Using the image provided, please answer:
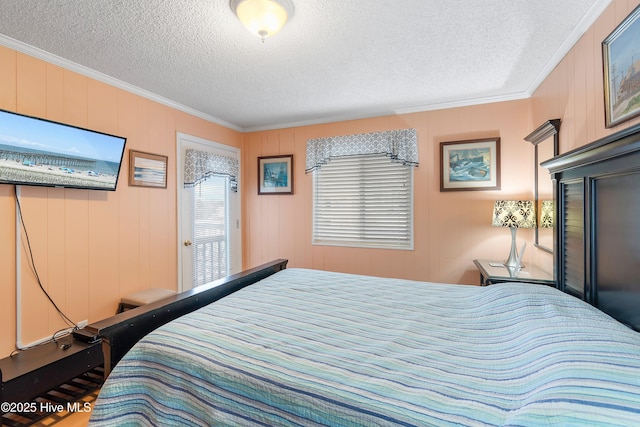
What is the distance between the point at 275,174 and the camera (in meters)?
4.02

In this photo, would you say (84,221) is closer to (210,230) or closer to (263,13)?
(210,230)

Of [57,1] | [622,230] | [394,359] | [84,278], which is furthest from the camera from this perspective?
[84,278]

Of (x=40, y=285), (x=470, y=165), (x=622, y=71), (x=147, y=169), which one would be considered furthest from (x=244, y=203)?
(x=622, y=71)

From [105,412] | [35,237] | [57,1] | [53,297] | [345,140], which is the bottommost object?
[105,412]

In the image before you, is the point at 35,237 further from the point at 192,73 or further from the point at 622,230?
the point at 622,230

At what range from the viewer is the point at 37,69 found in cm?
210

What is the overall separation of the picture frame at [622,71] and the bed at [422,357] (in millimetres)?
269

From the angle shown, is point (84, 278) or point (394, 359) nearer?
point (394, 359)

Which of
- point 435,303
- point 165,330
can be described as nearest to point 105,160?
point 165,330

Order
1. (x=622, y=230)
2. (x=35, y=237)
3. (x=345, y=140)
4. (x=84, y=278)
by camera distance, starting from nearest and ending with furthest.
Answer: (x=622, y=230) → (x=35, y=237) → (x=84, y=278) → (x=345, y=140)

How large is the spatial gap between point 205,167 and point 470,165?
3087 mm

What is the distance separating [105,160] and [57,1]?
117cm

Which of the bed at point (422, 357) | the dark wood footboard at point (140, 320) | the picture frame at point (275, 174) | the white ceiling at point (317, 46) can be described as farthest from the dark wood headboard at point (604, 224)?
the picture frame at point (275, 174)

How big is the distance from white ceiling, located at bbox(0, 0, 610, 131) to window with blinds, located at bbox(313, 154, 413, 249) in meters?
0.82
